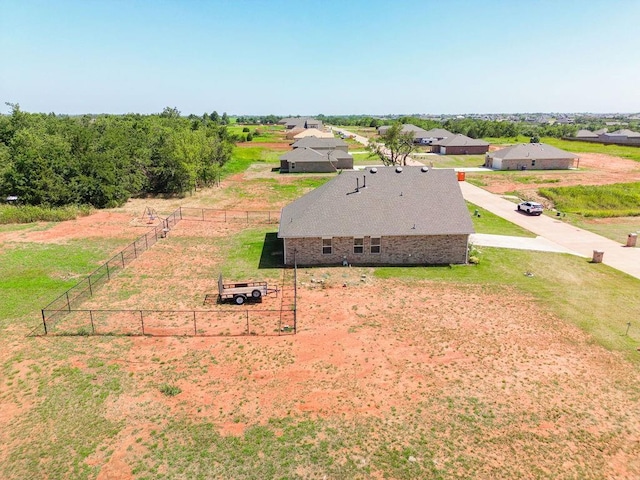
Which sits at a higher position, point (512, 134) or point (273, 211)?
point (512, 134)

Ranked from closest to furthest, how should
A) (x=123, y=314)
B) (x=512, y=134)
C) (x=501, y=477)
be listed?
(x=501, y=477) → (x=123, y=314) → (x=512, y=134)

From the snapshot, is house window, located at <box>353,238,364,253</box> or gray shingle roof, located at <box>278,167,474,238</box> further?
house window, located at <box>353,238,364,253</box>

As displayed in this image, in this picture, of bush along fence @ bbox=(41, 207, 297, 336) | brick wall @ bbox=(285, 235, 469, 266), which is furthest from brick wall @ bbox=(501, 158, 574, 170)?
bush along fence @ bbox=(41, 207, 297, 336)

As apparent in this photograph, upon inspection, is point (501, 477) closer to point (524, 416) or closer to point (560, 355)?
point (524, 416)

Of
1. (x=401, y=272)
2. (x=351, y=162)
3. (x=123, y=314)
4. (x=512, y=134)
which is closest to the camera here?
(x=123, y=314)

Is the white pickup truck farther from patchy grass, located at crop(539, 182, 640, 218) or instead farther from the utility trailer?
the utility trailer

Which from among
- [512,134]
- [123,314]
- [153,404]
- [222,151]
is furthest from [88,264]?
[512,134]

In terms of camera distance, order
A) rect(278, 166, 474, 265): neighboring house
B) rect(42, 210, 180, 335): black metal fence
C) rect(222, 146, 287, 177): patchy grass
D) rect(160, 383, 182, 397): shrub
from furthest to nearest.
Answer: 1. rect(222, 146, 287, 177): patchy grass
2. rect(278, 166, 474, 265): neighboring house
3. rect(42, 210, 180, 335): black metal fence
4. rect(160, 383, 182, 397): shrub
